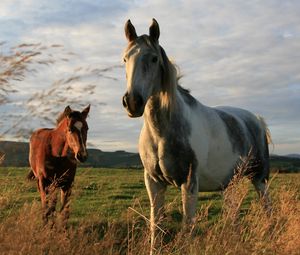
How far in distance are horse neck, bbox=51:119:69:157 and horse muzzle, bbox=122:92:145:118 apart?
4.46m

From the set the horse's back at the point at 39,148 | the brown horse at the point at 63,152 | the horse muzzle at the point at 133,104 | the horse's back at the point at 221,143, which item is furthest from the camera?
the horse's back at the point at 39,148

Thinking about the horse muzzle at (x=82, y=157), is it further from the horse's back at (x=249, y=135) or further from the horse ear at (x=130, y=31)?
the horse ear at (x=130, y=31)

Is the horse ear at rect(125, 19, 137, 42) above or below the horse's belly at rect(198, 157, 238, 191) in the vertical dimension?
above

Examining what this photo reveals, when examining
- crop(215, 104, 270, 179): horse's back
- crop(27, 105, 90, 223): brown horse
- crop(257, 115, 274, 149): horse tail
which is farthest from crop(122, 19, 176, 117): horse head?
crop(257, 115, 274, 149): horse tail

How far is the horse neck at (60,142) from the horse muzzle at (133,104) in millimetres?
4459

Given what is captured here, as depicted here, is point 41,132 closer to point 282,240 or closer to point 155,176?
point 155,176

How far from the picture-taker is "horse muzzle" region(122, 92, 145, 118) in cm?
467

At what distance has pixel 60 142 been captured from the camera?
9.21 meters

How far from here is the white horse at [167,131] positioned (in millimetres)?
5043

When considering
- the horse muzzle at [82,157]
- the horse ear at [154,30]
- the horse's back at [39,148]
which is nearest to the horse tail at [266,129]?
the horse muzzle at [82,157]

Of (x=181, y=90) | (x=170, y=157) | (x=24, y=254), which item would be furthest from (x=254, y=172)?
(x=24, y=254)

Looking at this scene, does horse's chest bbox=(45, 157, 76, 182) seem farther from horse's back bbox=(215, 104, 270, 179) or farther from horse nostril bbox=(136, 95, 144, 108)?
horse nostril bbox=(136, 95, 144, 108)

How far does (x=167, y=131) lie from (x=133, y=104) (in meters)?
0.93

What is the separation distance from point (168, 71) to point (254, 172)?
306 centimetres
